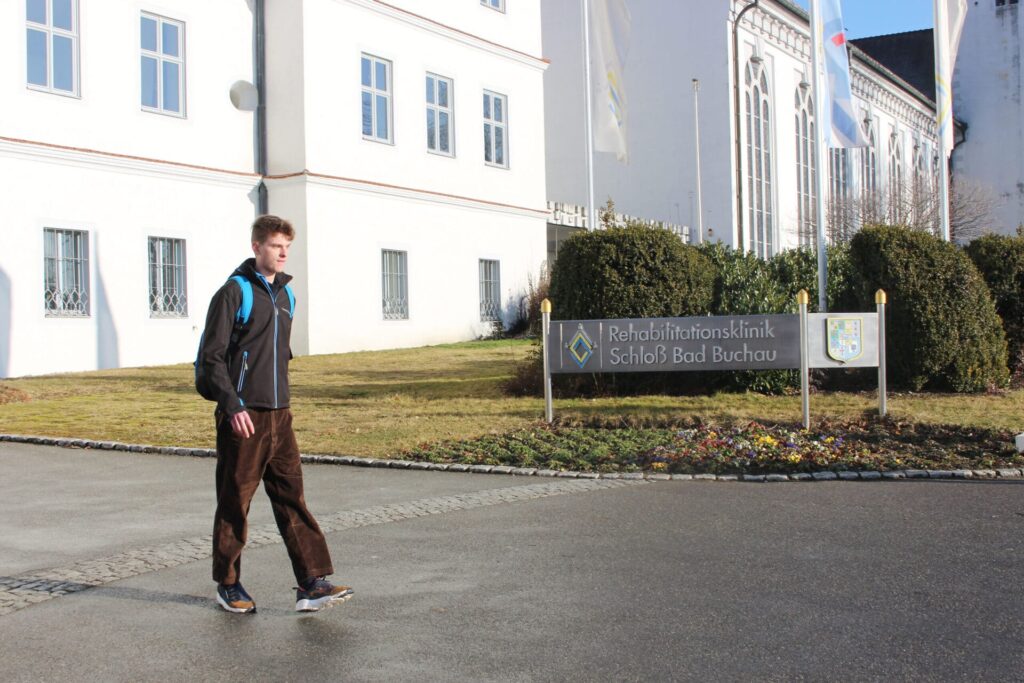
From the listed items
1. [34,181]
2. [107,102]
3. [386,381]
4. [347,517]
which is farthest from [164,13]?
[347,517]

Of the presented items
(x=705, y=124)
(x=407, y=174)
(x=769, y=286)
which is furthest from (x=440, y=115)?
(x=705, y=124)

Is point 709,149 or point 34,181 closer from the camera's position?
point 34,181

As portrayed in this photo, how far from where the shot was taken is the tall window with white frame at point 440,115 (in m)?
30.1

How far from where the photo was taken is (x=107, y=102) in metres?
22.5

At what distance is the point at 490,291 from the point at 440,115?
5.21 meters

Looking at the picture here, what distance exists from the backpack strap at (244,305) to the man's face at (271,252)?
0.17m

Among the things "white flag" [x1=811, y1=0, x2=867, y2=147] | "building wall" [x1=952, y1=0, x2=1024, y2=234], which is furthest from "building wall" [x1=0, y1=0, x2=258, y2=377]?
"building wall" [x1=952, y1=0, x2=1024, y2=234]

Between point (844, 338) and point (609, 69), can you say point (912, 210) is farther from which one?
point (844, 338)

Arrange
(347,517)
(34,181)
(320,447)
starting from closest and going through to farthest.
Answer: (347,517), (320,447), (34,181)

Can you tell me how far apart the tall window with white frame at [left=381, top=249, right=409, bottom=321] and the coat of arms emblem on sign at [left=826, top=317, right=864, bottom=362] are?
16828 millimetres

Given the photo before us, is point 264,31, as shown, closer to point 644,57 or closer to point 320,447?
point 320,447

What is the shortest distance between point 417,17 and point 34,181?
11741mm

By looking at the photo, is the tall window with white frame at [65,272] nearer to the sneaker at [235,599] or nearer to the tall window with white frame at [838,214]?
the sneaker at [235,599]

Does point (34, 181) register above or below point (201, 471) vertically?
above
